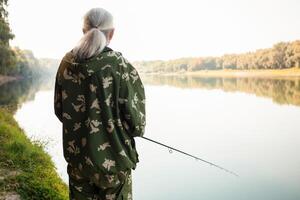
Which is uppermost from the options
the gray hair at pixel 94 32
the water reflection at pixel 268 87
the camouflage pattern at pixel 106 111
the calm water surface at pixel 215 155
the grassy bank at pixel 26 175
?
the gray hair at pixel 94 32

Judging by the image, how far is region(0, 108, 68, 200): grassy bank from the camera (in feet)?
17.8

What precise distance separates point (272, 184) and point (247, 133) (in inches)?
305

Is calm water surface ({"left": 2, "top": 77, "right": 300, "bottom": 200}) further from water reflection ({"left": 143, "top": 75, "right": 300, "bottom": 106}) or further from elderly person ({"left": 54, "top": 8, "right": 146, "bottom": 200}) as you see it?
water reflection ({"left": 143, "top": 75, "right": 300, "bottom": 106})

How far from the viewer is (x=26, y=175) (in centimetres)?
607

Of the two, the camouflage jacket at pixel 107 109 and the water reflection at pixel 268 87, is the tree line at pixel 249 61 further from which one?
the camouflage jacket at pixel 107 109

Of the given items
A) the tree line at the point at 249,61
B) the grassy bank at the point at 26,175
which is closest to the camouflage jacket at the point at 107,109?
the grassy bank at the point at 26,175

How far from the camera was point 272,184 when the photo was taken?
10.7m

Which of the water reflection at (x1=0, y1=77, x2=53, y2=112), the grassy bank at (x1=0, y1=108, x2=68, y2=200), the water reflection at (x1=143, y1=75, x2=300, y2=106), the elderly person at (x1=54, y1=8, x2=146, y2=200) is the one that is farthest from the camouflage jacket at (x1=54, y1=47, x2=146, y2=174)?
the water reflection at (x1=143, y1=75, x2=300, y2=106)

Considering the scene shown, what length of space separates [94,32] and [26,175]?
3885 millimetres

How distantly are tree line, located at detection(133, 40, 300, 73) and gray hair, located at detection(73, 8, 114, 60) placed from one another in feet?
220

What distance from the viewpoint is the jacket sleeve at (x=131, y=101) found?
9.32 feet

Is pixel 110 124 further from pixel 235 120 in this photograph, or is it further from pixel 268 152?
pixel 235 120

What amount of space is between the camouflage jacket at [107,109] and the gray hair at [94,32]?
5cm

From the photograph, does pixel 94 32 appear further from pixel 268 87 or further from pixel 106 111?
pixel 268 87
